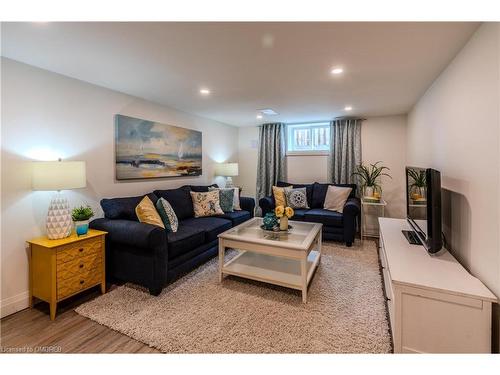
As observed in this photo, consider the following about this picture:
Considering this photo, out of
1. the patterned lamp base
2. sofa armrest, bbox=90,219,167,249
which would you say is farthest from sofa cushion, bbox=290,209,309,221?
the patterned lamp base

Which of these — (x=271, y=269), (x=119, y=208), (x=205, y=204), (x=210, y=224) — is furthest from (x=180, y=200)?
(x=271, y=269)

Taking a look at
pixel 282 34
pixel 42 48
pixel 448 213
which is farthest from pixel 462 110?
pixel 42 48

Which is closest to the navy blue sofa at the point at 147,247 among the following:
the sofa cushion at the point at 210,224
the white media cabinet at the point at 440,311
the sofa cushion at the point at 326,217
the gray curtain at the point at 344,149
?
the sofa cushion at the point at 210,224

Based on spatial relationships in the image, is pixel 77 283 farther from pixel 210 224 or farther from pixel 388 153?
pixel 388 153

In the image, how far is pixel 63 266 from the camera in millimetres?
2014

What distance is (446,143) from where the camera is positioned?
2.14m

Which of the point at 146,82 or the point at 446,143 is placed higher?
the point at 146,82

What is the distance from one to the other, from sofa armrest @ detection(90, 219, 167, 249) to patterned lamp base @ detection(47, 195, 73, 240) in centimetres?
35

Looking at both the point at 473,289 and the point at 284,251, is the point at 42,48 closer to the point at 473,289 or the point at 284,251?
the point at 284,251

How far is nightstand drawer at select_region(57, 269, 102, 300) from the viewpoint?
201 cm

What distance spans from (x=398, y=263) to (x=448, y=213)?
3.03 feet

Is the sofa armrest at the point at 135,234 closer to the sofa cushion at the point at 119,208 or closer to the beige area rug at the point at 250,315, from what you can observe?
the sofa cushion at the point at 119,208

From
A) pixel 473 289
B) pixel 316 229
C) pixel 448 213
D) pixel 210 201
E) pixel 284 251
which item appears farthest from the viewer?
pixel 210 201

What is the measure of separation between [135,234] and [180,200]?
1.30 meters
